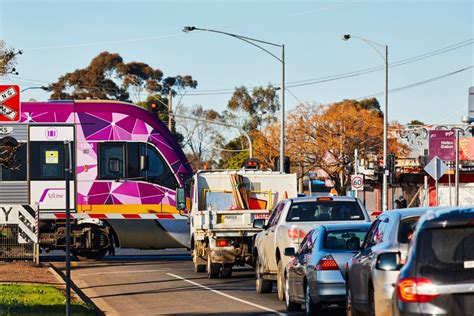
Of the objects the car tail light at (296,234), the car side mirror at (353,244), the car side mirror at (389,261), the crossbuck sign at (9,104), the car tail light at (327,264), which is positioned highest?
the crossbuck sign at (9,104)

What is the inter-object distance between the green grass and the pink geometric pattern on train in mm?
10401

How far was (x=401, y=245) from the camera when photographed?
13203 mm

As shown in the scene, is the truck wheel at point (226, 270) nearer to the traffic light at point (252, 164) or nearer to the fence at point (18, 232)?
the fence at point (18, 232)

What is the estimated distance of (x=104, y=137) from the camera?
3384cm

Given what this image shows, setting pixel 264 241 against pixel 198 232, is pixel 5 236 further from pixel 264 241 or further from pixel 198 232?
pixel 264 241

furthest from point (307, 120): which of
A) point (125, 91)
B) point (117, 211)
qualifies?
point (117, 211)

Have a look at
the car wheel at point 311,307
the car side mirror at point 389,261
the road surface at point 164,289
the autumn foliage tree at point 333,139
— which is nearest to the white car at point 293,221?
the road surface at point 164,289

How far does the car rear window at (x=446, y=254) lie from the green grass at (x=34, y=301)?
26.7ft

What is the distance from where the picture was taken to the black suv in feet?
35.8

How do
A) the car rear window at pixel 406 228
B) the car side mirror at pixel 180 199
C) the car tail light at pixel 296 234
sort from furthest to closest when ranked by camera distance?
1. the car side mirror at pixel 180 199
2. the car tail light at pixel 296 234
3. the car rear window at pixel 406 228

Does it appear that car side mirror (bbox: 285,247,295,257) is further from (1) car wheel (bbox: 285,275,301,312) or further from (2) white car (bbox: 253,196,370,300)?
(2) white car (bbox: 253,196,370,300)

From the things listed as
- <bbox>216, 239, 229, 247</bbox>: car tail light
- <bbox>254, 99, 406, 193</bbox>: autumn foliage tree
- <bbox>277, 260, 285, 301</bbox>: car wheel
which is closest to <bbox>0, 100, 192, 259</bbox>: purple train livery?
<bbox>216, 239, 229, 247</bbox>: car tail light

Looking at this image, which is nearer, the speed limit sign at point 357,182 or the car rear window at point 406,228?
the car rear window at point 406,228

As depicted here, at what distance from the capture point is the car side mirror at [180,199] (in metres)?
32.7
